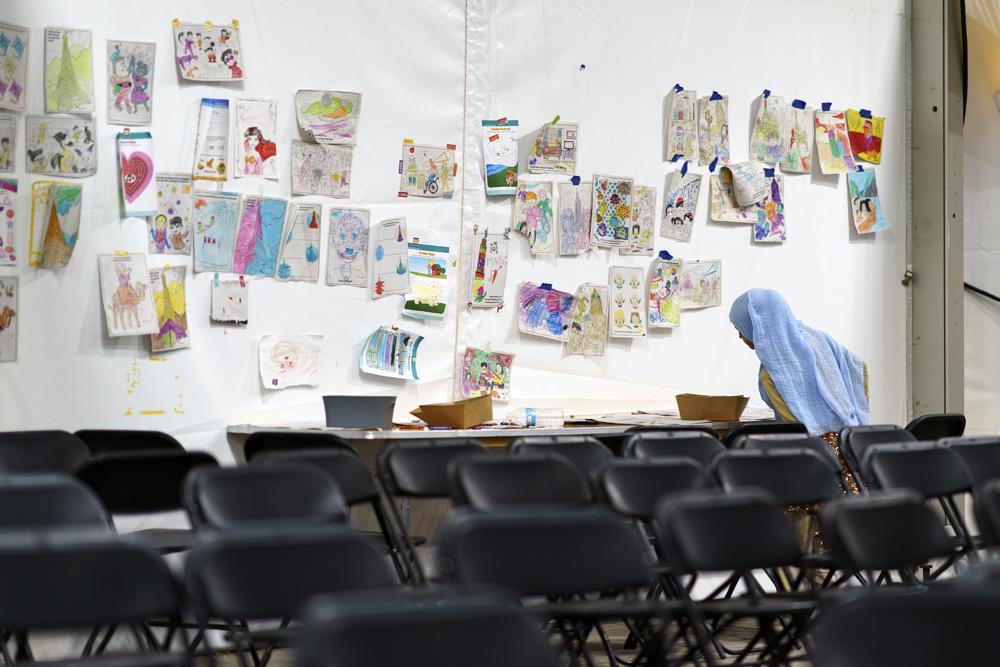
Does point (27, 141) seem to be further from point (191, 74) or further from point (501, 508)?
point (501, 508)

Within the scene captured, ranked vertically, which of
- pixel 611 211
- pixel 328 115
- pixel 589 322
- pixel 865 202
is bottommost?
pixel 589 322

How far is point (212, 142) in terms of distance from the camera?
5.44 metres

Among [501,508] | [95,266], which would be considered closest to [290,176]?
[95,266]

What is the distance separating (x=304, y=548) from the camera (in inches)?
89.0

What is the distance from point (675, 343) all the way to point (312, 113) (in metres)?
2.36

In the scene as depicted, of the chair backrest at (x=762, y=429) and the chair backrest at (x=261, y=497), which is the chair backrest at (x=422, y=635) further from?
the chair backrest at (x=762, y=429)

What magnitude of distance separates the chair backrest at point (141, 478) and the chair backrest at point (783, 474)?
158 cm

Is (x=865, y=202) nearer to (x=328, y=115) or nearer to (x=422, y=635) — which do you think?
(x=328, y=115)

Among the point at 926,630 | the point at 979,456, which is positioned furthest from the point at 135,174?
the point at 926,630

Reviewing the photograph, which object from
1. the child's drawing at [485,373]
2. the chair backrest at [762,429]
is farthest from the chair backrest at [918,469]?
the child's drawing at [485,373]

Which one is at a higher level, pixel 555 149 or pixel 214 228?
pixel 555 149

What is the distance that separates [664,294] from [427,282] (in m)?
1.44

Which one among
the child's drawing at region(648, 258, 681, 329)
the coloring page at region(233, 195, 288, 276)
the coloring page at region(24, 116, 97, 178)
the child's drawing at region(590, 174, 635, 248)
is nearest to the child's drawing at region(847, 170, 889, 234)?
the child's drawing at region(648, 258, 681, 329)

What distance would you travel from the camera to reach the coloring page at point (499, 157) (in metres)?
6.09
